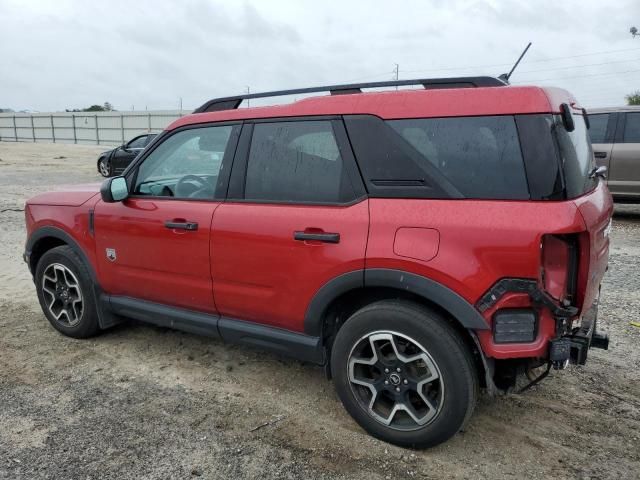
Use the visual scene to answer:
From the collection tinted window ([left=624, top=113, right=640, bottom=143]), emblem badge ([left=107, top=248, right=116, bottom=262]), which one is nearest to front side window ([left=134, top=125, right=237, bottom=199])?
emblem badge ([left=107, top=248, right=116, bottom=262])

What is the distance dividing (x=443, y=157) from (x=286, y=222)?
93 centimetres

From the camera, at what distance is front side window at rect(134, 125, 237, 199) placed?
3.42 m

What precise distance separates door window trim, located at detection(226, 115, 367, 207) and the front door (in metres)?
0.08

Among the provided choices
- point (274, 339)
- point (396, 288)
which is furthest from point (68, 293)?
point (396, 288)

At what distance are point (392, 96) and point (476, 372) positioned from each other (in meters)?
1.51

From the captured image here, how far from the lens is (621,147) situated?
8984 mm

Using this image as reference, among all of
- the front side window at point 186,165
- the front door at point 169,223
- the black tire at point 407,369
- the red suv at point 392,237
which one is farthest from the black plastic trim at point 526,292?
the front side window at point 186,165

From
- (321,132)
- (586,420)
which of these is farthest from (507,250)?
(586,420)

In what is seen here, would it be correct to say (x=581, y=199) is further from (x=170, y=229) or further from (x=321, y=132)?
(x=170, y=229)

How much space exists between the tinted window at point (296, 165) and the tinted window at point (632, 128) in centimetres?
802

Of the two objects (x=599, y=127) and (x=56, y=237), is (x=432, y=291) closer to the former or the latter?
(x=56, y=237)

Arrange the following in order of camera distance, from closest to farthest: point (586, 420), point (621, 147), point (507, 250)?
point (507, 250) < point (586, 420) < point (621, 147)

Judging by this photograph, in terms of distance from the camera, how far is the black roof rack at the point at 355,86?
2650 mm

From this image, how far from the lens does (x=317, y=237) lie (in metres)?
2.82
